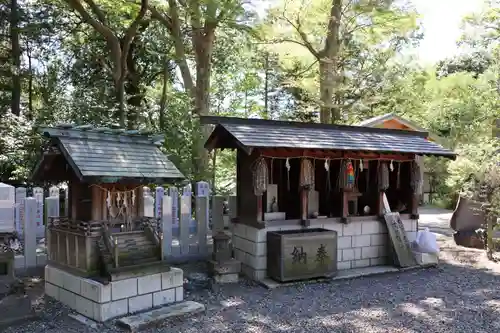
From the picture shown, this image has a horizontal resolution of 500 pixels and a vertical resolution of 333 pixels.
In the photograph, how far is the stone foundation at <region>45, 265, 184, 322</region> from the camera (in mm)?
5766

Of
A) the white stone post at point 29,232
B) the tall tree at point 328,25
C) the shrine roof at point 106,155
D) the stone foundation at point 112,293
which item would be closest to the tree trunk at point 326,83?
the tall tree at point 328,25

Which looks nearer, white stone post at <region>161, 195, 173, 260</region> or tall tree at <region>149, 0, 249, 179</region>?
white stone post at <region>161, 195, 173, 260</region>

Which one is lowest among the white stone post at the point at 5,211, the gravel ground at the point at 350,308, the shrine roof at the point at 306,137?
the gravel ground at the point at 350,308

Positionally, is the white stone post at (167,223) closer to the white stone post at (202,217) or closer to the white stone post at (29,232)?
the white stone post at (202,217)


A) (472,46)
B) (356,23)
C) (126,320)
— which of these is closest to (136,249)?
(126,320)

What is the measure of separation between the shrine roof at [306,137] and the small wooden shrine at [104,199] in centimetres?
180

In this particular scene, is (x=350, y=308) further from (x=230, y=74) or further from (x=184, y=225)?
(x=230, y=74)

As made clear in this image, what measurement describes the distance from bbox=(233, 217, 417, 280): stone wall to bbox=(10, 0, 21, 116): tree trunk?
43.9 feet

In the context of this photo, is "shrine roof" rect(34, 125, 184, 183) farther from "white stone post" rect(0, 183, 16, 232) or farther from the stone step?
the stone step

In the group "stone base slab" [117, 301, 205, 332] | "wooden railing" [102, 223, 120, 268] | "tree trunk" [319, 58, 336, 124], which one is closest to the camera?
"stone base slab" [117, 301, 205, 332]

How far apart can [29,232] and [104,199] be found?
260 cm

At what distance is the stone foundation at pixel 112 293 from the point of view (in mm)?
5766

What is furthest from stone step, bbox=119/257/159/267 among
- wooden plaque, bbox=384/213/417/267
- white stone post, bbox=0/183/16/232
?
wooden plaque, bbox=384/213/417/267

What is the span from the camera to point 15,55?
18.0 meters
